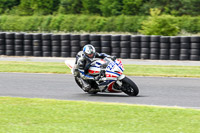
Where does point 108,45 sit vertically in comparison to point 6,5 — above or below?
below

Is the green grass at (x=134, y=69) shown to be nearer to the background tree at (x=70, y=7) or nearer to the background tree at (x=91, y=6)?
the background tree at (x=91, y=6)

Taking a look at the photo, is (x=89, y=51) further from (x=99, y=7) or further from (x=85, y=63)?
(x=99, y=7)

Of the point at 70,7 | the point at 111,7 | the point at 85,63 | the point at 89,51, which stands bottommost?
the point at 70,7

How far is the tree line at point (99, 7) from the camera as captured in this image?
39969 millimetres

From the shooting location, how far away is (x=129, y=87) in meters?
10.2

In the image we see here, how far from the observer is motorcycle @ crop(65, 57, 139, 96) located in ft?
33.3

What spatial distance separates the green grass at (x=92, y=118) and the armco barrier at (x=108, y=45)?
9.44 metres

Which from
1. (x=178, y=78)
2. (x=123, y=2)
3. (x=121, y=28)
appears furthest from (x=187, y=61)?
(x=123, y=2)

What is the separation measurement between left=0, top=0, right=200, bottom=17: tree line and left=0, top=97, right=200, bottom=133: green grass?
31636 mm


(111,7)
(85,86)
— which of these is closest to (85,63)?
(85,86)

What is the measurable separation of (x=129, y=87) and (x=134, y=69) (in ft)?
17.5

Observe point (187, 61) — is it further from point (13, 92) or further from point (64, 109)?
point (64, 109)

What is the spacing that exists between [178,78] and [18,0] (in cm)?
3614

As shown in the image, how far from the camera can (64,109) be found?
27.2 feet
